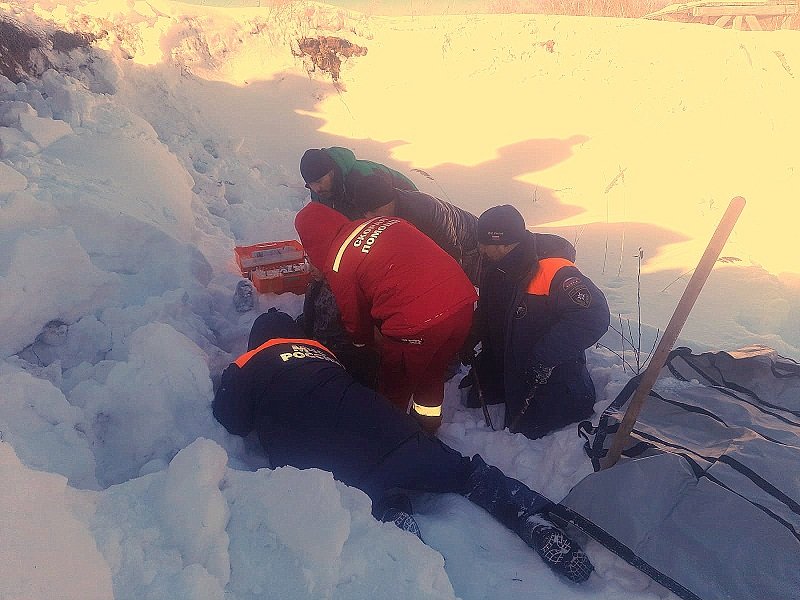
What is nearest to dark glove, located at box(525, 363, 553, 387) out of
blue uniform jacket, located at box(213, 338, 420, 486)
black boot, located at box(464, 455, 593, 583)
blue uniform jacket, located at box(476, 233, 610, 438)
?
blue uniform jacket, located at box(476, 233, 610, 438)

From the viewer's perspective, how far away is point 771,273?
500 cm

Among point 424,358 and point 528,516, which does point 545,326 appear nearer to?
point 424,358

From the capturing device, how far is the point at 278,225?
544cm

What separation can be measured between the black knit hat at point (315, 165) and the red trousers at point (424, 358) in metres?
1.43

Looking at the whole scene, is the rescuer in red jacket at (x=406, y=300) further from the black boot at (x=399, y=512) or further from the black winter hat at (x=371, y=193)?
the black boot at (x=399, y=512)

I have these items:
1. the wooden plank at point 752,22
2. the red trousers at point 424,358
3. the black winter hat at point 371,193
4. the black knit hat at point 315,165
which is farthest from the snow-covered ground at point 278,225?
the wooden plank at point 752,22

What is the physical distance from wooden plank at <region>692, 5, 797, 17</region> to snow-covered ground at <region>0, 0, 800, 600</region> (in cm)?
380

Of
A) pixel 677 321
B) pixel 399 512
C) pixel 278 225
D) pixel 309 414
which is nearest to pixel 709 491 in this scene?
pixel 677 321

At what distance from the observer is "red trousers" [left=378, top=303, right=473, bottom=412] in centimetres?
272

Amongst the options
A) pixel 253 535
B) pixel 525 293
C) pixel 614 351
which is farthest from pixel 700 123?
pixel 253 535

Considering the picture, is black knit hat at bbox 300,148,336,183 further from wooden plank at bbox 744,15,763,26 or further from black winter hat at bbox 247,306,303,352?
wooden plank at bbox 744,15,763,26

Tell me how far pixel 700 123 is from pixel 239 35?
28.6 feet

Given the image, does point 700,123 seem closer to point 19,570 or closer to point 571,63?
point 571,63

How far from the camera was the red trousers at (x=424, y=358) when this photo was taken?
272cm
